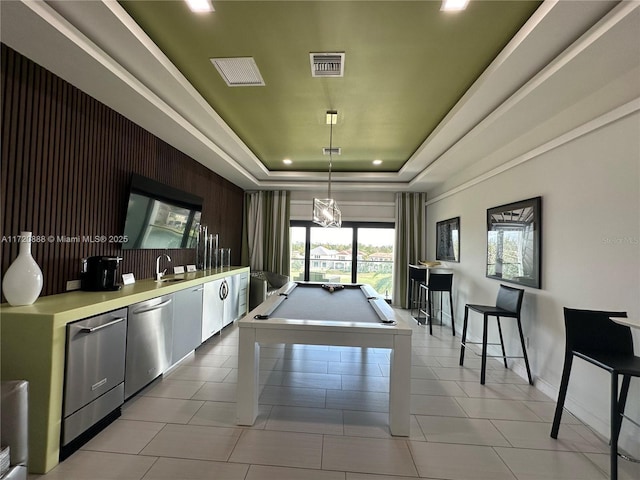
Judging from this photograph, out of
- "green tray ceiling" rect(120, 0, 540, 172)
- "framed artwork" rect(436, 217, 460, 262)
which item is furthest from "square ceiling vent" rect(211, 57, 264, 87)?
"framed artwork" rect(436, 217, 460, 262)

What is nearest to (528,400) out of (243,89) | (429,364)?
(429,364)

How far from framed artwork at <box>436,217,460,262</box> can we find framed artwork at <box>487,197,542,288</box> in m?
1.05

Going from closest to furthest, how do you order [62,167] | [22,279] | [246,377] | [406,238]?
[22,279], [246,377], [62,167], [406,238]

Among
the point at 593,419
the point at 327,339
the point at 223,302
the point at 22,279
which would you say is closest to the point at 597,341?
the point at 593,419

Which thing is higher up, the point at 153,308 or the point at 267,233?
the point at 267,233

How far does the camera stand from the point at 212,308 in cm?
411

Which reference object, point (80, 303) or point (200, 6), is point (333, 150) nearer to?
point (200, 6)

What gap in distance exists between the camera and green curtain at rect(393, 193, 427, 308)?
6.58 meters

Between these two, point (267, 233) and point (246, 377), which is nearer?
point (246, 377)

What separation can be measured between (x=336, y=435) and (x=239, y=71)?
302 cm

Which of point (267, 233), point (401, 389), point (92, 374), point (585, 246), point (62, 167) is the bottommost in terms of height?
point (401, 389)

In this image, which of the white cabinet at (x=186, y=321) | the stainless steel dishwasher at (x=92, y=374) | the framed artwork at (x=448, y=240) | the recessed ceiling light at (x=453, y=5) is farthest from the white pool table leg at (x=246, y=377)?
the framed artwork at (x=448, y=240)

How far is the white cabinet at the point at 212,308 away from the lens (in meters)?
3.90

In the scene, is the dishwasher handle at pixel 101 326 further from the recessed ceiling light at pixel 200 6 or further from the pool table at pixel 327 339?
the recessed ceiling light at pixel 200 6
